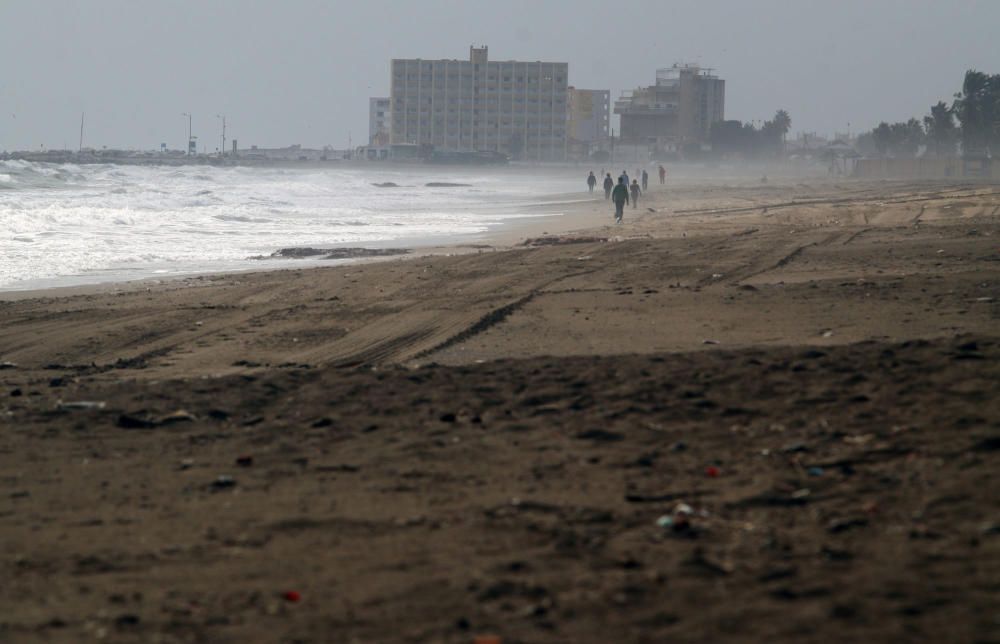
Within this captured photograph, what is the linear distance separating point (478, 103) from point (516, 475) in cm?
18391

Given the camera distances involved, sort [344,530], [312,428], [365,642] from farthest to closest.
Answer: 1. [312,428]
2. [344,530]
3. [365,642]

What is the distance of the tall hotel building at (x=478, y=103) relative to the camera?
186 metres

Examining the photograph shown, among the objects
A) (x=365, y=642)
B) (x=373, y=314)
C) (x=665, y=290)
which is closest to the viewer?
(x=365, y=642)

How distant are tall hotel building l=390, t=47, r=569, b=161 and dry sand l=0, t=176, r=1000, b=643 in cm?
17505

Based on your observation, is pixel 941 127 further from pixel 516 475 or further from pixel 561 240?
pixel 516 475

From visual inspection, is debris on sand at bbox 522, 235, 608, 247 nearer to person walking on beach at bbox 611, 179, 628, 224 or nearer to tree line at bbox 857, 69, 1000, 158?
person walking on beach at bbox 611, 179, 628, 224

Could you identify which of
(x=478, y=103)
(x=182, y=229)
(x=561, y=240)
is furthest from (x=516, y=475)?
(x=478, y=103)

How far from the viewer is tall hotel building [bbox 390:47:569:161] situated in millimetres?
185500

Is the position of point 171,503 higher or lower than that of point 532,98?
lower

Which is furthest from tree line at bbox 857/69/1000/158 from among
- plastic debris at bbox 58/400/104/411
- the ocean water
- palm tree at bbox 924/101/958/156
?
plastic debris at bbox 58/400/104/411

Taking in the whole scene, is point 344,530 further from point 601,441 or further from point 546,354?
point 546,354

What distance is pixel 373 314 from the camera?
1362 cm

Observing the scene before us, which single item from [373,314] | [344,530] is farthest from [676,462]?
[373,314]

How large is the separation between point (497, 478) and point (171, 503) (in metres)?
1.77
